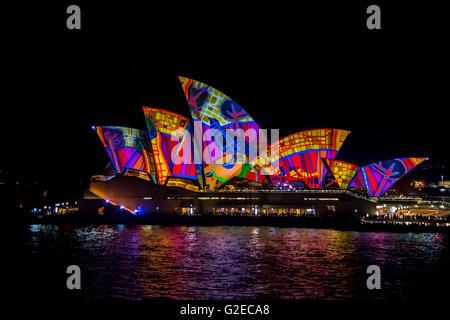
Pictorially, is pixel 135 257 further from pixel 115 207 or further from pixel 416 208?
pixel 416 208

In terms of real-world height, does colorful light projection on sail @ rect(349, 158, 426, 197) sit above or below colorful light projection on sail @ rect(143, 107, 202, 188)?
below

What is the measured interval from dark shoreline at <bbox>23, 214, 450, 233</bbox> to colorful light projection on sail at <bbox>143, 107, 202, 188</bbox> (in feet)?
19.8

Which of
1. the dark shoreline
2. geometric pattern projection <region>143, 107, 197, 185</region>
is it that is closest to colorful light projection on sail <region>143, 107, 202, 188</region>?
geometric pattern projection <region>143, 107, 197, 185</region>

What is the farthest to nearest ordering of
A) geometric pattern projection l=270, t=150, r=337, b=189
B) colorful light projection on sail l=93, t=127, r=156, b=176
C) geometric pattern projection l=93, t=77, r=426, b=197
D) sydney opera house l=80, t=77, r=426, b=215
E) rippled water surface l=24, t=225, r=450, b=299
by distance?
1. geometric pattern projection l=270, t=150, r=337, b=189
2. colorful light projection on sail l=93, t=127, r=156, b=176
3. sydney opera house l=80, t=77, r=426, b=215
4. geometric pattern projection l=93, t=77, r=426, b=197
5. rippled water surface l=24, t=225, r=450, b=299

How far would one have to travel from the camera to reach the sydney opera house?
52.5m

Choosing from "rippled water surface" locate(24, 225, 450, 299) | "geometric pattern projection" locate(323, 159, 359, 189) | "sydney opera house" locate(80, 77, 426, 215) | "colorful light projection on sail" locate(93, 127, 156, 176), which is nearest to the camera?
"rippled water surface" locate(24, 225, 450, 299)

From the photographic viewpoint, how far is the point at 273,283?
869 inches

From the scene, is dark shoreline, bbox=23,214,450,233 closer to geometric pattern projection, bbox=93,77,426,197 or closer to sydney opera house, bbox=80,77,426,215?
sydney opera house, bbox=80,77,426,215

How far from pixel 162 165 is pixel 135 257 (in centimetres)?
2791

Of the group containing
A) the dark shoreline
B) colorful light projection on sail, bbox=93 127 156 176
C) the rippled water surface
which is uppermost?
colorful light projection on sail, bbox=93 127 156 176

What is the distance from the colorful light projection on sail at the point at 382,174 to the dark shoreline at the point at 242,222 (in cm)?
690

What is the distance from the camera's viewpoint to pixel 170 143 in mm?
54500

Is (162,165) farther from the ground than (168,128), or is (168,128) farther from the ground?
(168,128)
